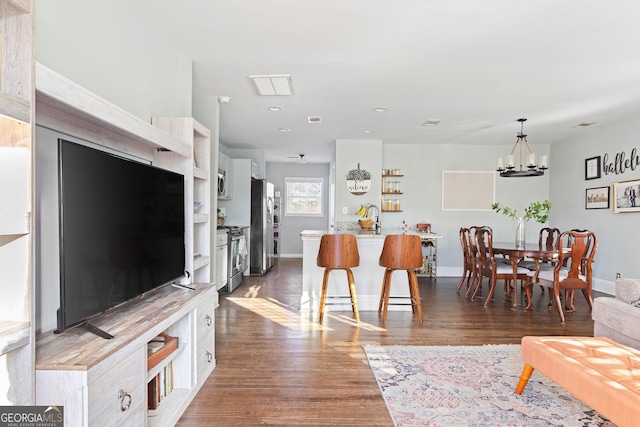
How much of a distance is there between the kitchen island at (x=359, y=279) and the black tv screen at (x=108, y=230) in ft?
7.77

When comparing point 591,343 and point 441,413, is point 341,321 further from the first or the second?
point 591,343

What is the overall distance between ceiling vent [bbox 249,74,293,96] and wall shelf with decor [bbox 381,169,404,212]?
3346mm

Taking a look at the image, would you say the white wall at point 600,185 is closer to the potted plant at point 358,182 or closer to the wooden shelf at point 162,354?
the potted plant at point 358,182

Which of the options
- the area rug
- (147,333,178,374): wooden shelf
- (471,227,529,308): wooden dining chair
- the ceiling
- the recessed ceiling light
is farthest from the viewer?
the recessed ceiling light

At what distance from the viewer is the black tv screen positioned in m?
1.38

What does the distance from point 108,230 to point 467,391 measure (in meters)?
2.26

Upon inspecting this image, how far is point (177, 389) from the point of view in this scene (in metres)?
2.19

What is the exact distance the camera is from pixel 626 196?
5211mm

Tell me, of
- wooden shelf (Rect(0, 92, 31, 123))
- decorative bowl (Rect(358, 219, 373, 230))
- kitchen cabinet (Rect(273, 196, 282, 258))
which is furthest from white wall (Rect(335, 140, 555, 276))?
wooden shelf (Rect(0, 92, 31, 123))

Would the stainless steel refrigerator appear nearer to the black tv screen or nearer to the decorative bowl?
the decorative bowl

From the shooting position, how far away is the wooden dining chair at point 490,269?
469cm

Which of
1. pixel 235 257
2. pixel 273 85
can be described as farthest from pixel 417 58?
pixel 235 257

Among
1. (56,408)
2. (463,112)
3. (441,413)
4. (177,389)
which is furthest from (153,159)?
(463,112)

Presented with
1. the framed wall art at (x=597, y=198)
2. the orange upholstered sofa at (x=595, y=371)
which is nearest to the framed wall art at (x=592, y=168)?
the framed wall art at (x=597, y=198)
